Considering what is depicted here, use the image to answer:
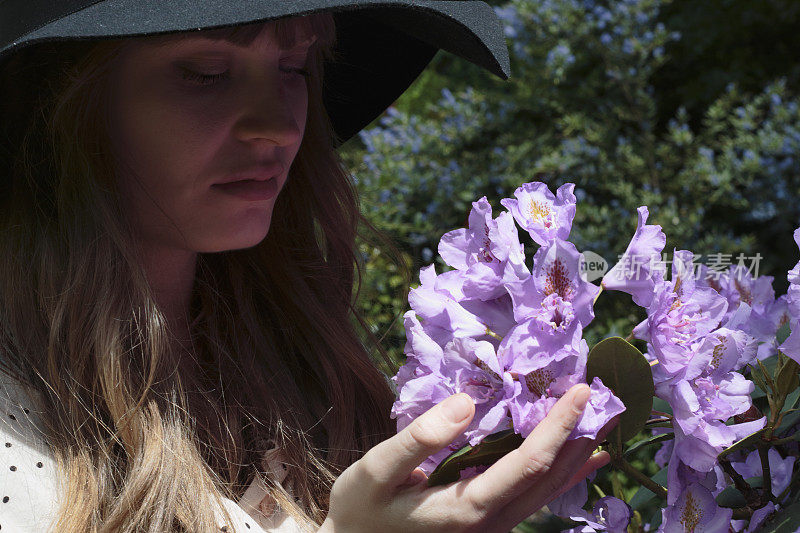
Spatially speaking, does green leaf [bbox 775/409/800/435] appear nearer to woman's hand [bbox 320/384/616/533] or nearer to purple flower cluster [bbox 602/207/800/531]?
purple flower cluster [bbox 602/207/800/531]

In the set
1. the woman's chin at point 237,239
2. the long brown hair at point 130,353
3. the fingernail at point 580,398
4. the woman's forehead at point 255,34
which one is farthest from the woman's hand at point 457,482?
the woman's forehead at point 255,34

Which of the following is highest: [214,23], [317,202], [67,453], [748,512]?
[214,23]

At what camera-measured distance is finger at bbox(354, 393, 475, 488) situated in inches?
33.0

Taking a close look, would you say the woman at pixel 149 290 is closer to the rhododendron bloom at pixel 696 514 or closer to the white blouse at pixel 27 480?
the white blouse at pixel 27 480

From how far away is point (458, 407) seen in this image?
0.84 meters

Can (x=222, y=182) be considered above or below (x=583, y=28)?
below

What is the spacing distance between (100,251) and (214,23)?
483 millimetres

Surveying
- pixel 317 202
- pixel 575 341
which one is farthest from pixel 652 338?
pixel 317 202

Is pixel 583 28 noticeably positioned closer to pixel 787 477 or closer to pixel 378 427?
pixel 378 427

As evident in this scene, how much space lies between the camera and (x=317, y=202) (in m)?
1.69

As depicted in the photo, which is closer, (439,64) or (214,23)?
(214,23)

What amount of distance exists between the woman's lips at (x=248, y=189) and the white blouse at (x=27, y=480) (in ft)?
1.43

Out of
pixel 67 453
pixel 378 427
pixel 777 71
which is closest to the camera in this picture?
pixel 67 453

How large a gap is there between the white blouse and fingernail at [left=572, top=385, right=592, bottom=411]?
24.9 inches
